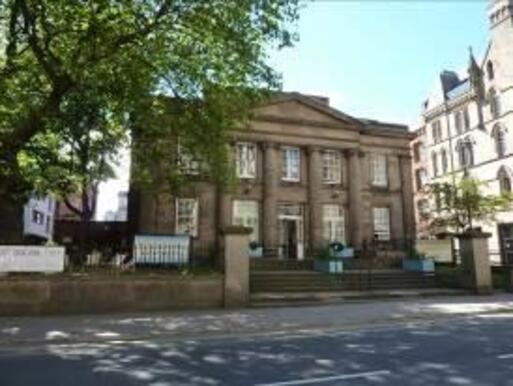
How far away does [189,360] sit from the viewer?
373 inches

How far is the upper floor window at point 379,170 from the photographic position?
33531 millimetres

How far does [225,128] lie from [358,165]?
14971mm

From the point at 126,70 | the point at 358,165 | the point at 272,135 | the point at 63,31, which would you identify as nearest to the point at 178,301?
the point at 126,70

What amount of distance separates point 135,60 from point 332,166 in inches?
686

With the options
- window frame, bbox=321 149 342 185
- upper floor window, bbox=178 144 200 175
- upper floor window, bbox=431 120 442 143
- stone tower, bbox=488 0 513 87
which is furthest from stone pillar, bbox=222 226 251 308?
upper floor window, bbox=431 120 442 143

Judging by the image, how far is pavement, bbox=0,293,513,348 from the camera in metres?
12.3

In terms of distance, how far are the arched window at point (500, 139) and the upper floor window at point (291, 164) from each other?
23330 mm

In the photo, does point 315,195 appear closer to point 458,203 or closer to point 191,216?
point 191,216

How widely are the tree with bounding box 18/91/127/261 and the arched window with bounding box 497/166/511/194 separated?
34523 mm

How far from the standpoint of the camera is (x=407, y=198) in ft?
109

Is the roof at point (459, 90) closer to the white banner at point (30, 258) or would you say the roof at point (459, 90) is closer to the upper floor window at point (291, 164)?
the upper floor window at point (291, 164)

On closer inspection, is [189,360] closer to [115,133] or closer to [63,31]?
[63,31]

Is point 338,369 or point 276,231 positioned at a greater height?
point 276,231

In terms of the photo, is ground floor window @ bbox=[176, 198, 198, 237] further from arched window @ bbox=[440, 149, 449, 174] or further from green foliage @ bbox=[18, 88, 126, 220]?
arched window @ bbox=[440, 149, 449, 174]
